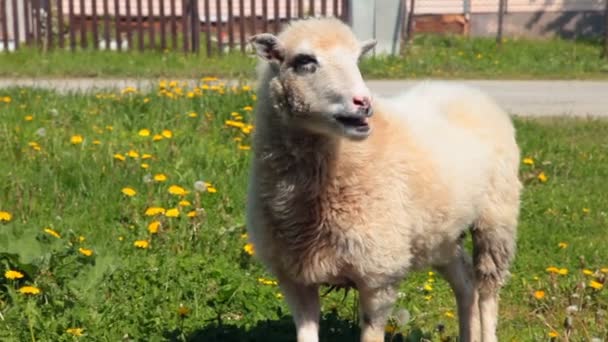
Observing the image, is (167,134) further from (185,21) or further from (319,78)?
(185,21)

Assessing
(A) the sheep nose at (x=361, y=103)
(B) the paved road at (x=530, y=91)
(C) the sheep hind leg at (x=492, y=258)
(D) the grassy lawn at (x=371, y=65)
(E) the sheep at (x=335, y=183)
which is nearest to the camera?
(A) the sheep nose at (x=361, y=103)

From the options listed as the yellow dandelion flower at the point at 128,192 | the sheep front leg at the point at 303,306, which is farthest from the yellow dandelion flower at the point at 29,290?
the yellow dandelion flower at the point at 128,192

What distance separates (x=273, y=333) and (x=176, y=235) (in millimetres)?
1517

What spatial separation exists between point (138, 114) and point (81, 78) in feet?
22.5

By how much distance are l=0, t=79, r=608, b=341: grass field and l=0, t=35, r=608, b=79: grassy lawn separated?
6155mm

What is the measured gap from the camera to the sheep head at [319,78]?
16.2 feet

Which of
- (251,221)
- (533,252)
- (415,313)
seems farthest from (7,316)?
(533,252)

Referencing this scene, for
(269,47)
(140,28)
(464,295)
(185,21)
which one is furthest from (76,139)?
(140,28)

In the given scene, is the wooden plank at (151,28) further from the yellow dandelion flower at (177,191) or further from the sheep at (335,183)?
the sheep at (335,183)

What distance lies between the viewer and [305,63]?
5.11 meters

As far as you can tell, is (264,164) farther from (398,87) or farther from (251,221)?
(398,87)

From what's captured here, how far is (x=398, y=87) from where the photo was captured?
1611 cm

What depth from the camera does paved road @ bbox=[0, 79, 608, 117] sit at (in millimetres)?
13953

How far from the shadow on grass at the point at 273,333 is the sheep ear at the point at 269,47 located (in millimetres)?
1451
